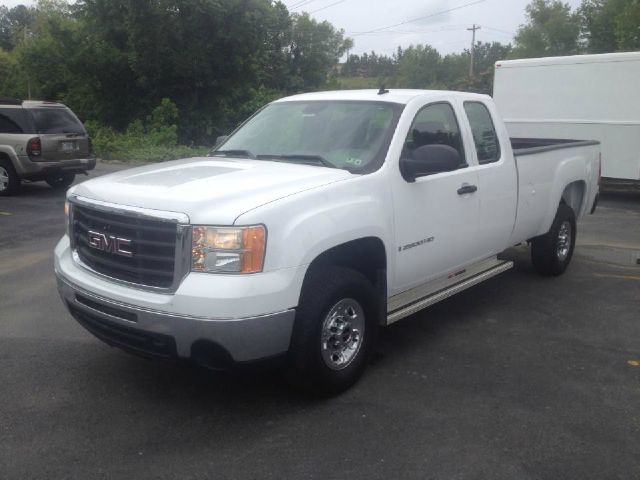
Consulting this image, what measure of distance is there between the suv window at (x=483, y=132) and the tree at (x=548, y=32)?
125 feet

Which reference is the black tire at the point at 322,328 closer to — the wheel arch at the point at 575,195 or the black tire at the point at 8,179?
the wheel arch at the point at 575,195

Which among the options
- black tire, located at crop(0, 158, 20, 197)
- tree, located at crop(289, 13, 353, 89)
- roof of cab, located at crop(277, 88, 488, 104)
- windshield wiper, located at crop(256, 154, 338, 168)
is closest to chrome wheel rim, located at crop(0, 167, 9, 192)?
black tire, located at crop(0, 158, 20, 197)

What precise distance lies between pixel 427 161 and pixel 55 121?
1076 centimetres

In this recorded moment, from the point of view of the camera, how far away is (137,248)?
3988 millimetres

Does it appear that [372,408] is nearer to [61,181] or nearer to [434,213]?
[434,213]

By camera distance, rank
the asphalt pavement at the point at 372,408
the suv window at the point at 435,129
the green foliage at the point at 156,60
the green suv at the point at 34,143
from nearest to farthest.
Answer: the asphalt pavement at the point at 372,408 < the suv window at the point at 435,129 < the green suv at the point at 34,143 < the green foliage at the point at 156,60

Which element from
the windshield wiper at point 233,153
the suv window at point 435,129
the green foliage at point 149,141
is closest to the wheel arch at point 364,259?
the suv window at point 435,129

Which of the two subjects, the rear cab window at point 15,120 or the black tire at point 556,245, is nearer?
the black tire at point 556,245

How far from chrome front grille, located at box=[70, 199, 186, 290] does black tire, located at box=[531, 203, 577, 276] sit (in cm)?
467

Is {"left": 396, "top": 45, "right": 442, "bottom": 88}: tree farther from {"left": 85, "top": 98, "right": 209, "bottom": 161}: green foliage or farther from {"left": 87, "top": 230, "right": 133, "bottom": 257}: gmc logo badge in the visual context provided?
{"left": 87, "top": 230, "right": 133, "bottom": 257}: gmc logo badge

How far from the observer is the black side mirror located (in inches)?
187

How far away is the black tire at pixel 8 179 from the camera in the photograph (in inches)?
520

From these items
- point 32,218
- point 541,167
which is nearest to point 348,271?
point 541,167

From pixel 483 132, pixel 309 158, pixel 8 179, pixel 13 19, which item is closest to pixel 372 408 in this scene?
pixel 309 158
